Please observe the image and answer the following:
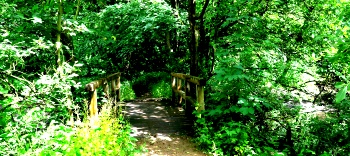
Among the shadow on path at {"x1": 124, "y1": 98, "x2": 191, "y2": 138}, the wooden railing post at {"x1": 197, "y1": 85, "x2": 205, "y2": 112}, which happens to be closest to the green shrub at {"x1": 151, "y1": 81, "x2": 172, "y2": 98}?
the shadow on path at {"x1": 124, "y1": 98, "x2": 191, "y2": 138}

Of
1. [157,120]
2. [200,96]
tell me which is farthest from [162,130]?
[200,96]

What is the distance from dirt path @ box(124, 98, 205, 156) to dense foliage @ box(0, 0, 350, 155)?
360 millimetres

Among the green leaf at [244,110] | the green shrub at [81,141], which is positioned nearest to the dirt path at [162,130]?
the green shrub at [81,141]

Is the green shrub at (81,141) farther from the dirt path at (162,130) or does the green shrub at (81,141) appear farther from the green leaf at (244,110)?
the green leaf at (244,110)

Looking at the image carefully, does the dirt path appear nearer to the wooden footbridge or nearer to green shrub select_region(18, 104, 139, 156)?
the wooden footbridge

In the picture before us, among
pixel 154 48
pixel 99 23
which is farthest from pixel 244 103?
pixel 154 48

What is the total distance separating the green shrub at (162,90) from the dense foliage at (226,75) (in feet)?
13.5

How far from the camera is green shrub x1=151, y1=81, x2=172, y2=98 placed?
11.4 m

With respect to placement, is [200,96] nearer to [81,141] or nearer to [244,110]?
[244,110]

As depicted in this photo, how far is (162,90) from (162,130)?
6.14 meters

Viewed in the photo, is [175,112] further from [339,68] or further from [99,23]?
[339,68]

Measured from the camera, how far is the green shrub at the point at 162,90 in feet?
37.3

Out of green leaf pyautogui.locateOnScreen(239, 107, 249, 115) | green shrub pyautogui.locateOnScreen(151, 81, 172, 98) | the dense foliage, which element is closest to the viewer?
the dense foliage

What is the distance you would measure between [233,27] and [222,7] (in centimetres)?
73
